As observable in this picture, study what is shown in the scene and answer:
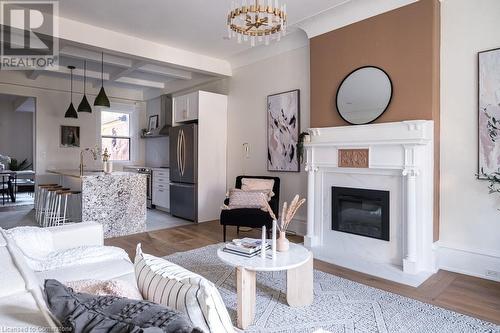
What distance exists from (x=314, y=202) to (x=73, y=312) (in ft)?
11.3

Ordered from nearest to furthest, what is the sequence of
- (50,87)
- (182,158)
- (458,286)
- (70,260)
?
(70,260) → (458,286) → (182,158) → (50,87)

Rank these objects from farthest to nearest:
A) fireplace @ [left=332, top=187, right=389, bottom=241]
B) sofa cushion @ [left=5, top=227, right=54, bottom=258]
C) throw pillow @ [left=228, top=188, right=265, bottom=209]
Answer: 1. throw pillow @ [left=228, top=188, right=265, bottom=209]
2. fireplace @ [left=332, top=187, right=389, bottom=241]
3. sofa cushion @ [left=5, top=227, right=54, bottom=258]

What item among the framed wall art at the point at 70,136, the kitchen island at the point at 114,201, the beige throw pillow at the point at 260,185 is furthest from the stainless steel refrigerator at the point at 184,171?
the framed wall art at the point at 70,136

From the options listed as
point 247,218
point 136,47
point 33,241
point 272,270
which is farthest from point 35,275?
point 136,47

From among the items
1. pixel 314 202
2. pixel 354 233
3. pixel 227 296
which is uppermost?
pixel 314 202

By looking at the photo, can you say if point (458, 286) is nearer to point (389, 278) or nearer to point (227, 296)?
point (389, 278)

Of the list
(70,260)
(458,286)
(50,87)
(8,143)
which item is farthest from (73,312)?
(8,143)

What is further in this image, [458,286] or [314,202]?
[314,202]

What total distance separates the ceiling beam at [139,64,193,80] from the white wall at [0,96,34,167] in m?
6.96

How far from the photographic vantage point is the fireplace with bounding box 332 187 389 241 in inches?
136

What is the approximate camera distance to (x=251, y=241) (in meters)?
2.80

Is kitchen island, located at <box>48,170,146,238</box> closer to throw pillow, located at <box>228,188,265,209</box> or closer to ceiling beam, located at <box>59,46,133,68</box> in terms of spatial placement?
throw pillow, located at <box>228,188,265,209</box>

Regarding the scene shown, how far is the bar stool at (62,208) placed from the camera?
4.75 m

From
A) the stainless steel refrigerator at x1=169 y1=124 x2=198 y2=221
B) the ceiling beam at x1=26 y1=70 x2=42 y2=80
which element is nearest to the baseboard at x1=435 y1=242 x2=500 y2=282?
the stainless steel refrigerator at x1=169 y1=124 x2=198 y2=221
